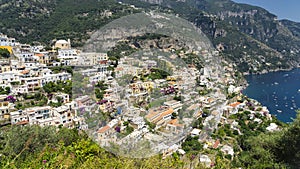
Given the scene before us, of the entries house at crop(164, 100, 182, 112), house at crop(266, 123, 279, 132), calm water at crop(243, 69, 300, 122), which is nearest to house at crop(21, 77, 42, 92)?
house at crop(164, 100, 182, 112)

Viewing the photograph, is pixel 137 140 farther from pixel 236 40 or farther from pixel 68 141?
pixel 236 40

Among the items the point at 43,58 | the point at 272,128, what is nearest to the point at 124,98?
the point at 272,128

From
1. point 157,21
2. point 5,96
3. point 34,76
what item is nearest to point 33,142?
point 157,21

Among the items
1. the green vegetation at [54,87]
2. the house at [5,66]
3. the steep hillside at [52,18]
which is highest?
the steep hillside at [52,18]

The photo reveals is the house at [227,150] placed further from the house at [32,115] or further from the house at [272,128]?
the house at [32,115]

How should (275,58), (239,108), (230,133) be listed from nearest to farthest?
(230,133) < (239,108) < (275,58)

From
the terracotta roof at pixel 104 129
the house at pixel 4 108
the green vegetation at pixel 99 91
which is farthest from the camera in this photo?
the house at pixel 4 108

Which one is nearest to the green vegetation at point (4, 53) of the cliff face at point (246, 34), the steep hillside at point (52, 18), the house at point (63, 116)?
the house at point (63, 116)

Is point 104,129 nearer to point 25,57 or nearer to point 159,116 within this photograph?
point 159,116
